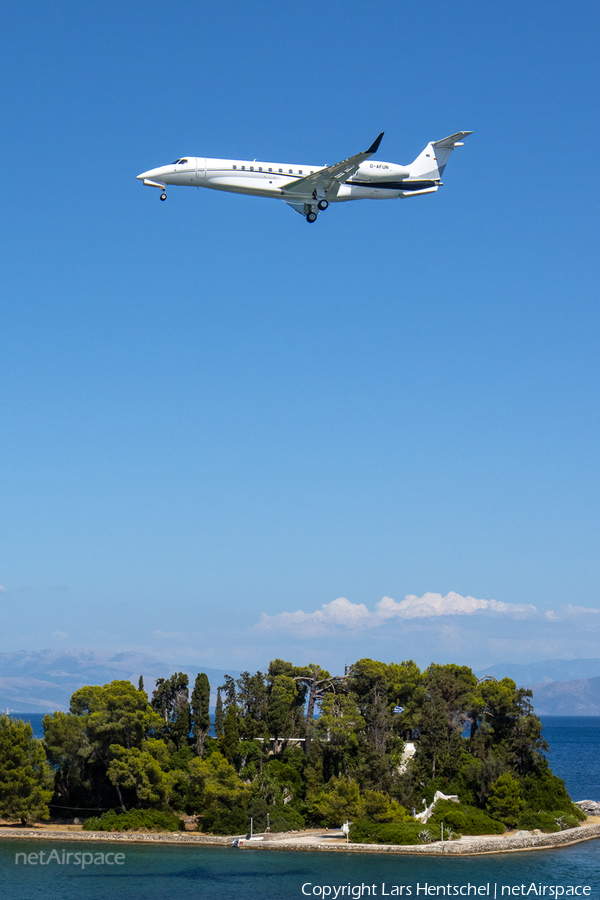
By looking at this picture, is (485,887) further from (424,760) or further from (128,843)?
(128,843)

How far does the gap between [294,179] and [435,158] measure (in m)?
12.1

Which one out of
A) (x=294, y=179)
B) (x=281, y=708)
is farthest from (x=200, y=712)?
(x=294, y=179)

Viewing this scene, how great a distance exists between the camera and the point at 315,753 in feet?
234

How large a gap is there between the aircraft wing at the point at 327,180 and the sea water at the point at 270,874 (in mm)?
39292

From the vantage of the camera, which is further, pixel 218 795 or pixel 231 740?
pixel 231 740

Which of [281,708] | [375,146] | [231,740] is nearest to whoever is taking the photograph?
[375,146]

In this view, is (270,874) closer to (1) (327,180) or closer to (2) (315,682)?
(2) (315,682)

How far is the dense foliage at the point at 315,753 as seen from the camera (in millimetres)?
67062

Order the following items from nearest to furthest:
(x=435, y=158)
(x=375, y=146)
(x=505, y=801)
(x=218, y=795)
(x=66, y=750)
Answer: (x=375, y=146)
(x=435, y=158)
(x=218, y=795)
(x=505, y=801)
(x=66, y=750)

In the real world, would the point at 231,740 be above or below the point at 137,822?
above
